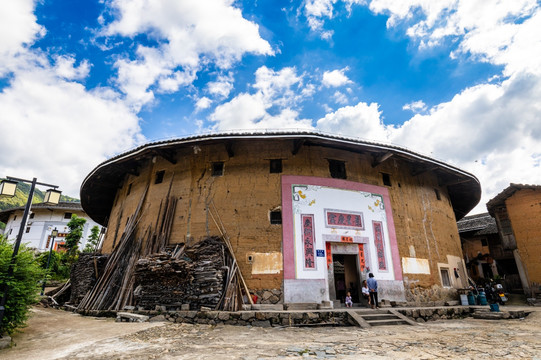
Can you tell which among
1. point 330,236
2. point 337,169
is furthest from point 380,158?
point 330,236

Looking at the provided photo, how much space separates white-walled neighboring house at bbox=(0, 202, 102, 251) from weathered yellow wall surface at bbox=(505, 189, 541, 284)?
38.1m

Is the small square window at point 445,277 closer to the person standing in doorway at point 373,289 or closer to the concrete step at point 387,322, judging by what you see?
the person standing in doorway at point 373,289

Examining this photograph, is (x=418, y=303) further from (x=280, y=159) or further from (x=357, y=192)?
(x=280, y=159)

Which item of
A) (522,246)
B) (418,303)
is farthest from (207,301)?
(522,246)

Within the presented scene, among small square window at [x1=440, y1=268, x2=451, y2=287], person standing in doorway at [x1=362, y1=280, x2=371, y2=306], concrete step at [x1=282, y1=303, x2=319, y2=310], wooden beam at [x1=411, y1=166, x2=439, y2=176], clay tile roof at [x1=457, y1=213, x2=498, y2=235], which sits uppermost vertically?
wooden beam at [x1=411, y1=166, x2=439, y2=176]

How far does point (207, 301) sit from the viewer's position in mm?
8828

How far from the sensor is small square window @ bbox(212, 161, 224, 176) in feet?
39.5

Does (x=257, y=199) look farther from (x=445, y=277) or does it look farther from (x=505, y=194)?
(x=505, y=194)

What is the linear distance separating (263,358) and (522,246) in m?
17.6

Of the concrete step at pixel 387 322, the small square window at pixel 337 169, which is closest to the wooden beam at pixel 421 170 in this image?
the small square window at pixel 337 169

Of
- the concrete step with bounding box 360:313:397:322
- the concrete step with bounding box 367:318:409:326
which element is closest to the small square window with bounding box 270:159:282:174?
the concrete step with bounding box 360:313:397:322

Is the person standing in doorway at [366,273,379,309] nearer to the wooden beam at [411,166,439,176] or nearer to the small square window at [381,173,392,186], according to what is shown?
the small square window at [381,173,392,186]

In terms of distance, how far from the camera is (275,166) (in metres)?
12.0

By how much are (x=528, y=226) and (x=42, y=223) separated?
42702 mm
